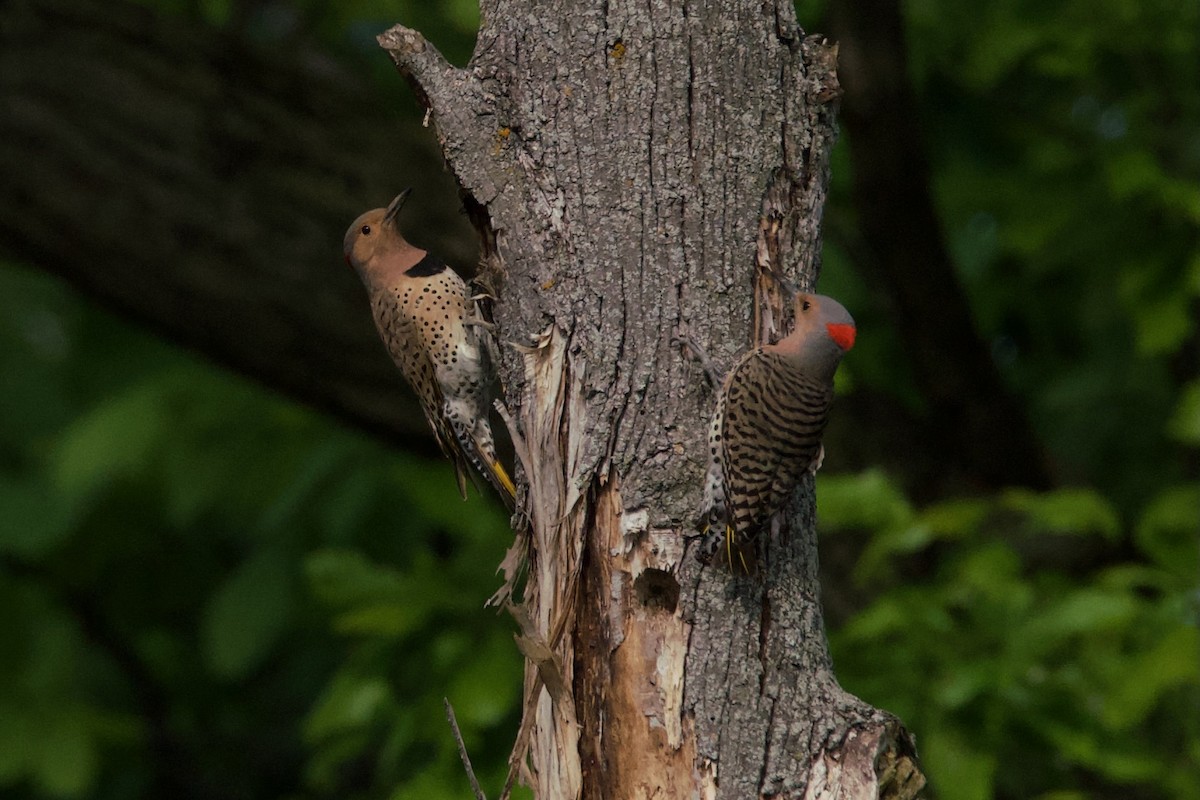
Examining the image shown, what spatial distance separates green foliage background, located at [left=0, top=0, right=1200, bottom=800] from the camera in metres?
5.05

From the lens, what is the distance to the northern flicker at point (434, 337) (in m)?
4.35

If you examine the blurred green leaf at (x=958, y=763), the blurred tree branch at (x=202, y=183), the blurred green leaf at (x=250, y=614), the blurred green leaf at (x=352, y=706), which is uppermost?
the blurred tree branch at (x=202, y=183)

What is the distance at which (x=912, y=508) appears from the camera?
666 cm

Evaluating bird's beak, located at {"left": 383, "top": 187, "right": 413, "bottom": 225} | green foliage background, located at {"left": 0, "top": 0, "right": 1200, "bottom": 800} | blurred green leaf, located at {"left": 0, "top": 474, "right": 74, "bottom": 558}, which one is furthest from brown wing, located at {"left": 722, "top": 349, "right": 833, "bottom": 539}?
blurred green leaf, located at {"left": 0, "top": 474, "right": 74, "bottom": 558}

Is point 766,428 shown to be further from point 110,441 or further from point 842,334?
point 110,441

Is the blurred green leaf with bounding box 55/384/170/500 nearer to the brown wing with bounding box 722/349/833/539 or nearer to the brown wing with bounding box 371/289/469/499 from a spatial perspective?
the brown wing with bounding box 371/289/469/499

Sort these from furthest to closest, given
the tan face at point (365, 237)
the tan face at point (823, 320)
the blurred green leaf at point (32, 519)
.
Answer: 1. the blurred green leaf at point (32, 519)
2. the tan face at point (365, 237)
3. the tan face at point (823, 320)

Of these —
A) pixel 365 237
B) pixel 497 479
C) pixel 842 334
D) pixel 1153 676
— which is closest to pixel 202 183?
pixel 365 237

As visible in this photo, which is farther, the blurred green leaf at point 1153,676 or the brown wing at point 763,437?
the blurred green leaf at point 1153,676

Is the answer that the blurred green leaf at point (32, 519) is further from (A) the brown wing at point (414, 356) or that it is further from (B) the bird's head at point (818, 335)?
(B) the bird's head at point (818, 335)

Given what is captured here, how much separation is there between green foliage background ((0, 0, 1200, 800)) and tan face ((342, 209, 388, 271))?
1.16m

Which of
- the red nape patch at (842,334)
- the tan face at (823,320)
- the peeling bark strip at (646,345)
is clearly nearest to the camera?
the peeling bark strip at (646,345)

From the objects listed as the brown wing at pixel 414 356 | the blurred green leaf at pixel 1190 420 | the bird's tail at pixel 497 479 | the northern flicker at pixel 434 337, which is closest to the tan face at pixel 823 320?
the northern flicker at pixel 434 337

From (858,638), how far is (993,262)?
115 inches
